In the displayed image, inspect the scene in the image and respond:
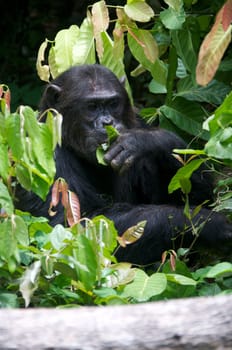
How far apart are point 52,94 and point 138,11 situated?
0.85 meters

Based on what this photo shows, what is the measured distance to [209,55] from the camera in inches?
162

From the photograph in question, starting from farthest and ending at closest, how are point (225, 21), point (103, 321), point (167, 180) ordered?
point (167, 180) < point (225, 21) < point (103, 321)

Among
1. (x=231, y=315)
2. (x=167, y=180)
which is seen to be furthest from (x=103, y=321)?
(x=167, y=180)

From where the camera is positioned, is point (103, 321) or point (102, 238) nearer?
point (103, 321)

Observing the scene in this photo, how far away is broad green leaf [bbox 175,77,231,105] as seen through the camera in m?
6.75

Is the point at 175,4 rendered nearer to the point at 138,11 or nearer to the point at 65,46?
the point at 138,11

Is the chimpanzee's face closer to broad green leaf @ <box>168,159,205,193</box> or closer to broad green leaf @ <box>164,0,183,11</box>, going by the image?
broad green leaf @ <box>164,0,183,11</box>

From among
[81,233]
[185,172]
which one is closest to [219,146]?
[185,172]

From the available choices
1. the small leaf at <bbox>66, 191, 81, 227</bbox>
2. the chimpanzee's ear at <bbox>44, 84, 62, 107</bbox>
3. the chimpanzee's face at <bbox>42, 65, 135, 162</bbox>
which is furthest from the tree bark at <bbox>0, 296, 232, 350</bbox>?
the chimpanzee's ear at <bbox>44, 84, 62, 107</bbox>

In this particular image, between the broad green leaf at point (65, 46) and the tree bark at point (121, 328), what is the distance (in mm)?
3596

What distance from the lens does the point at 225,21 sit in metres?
4.20

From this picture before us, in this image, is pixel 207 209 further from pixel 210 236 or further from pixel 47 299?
pixel 47 299

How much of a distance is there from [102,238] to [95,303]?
287 mm

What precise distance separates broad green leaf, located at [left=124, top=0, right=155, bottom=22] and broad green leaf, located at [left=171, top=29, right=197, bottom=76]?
0.73 m
